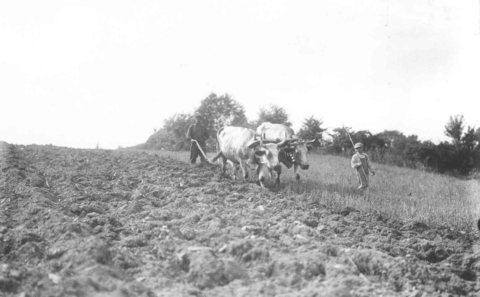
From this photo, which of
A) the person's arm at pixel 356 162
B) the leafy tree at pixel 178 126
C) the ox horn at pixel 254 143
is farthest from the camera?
the leafy tree at pixel 178 126

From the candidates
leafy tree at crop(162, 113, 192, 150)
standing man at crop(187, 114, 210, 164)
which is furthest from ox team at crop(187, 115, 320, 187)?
leafy tree at crop(162, 113, 192, 150)

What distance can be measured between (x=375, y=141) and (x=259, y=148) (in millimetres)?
22851

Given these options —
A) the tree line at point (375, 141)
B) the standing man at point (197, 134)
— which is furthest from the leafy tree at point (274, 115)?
the standing man at point (197, 134)

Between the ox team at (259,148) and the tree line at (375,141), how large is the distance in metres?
7.35

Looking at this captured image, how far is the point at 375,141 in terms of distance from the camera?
109ft

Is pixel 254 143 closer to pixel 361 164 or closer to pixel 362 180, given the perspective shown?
pixel 361 164

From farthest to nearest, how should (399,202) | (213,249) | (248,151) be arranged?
(248,151) → (399,202) → (213,249)

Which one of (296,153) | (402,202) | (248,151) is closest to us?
(402,202)

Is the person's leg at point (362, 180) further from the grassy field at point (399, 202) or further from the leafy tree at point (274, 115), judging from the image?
the leafy tree at point (274, 115)

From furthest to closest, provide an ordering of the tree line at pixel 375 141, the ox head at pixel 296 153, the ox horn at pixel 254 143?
the tree line at pixel 375 141 → the ox head at pixel 296 153 → the ox horn at pixel 254 143

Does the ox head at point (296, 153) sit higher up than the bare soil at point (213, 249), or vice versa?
the ox head at point (296, 153)

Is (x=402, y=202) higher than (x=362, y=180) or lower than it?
lower

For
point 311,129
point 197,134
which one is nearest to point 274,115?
point 311,129

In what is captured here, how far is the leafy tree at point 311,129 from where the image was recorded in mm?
34103
